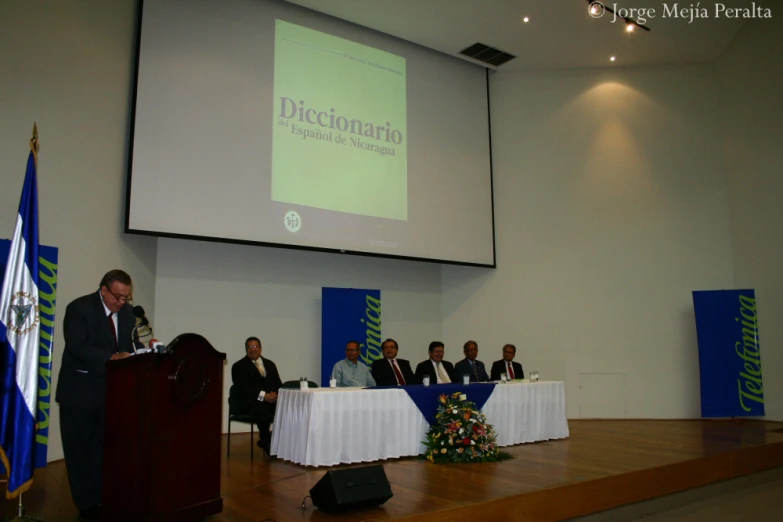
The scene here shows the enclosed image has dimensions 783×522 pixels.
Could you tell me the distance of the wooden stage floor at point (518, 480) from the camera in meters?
3.35

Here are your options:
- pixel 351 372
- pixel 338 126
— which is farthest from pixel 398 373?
pixel 338 126

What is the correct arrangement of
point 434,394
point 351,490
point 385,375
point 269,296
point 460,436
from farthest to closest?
point 269,296 < point 385,375 < point 434,394 < point 460,436 < point 351,490

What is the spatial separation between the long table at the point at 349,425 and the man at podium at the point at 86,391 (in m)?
1.74

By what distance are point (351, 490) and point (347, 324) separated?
4.41 metres

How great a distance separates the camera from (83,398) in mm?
3066

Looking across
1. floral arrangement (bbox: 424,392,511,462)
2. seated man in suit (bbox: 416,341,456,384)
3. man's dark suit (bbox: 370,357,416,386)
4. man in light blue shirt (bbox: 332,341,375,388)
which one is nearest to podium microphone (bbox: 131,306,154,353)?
floral arrangement (bbox: 424,392,511,462)

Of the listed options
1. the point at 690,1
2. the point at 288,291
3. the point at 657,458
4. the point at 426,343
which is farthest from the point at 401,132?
the point at 657,458

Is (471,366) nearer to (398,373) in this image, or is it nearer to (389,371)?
(398,373)

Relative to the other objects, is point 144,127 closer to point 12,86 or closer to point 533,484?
point 12,86

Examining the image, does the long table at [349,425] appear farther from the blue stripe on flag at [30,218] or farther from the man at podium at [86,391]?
the blue stripe on flag at [30,218]

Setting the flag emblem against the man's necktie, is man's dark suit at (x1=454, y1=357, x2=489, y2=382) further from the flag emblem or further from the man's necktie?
the flag emblem

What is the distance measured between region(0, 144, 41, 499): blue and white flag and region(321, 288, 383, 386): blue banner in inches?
181

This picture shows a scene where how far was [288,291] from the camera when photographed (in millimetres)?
7727

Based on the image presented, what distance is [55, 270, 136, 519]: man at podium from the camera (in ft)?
9.95
